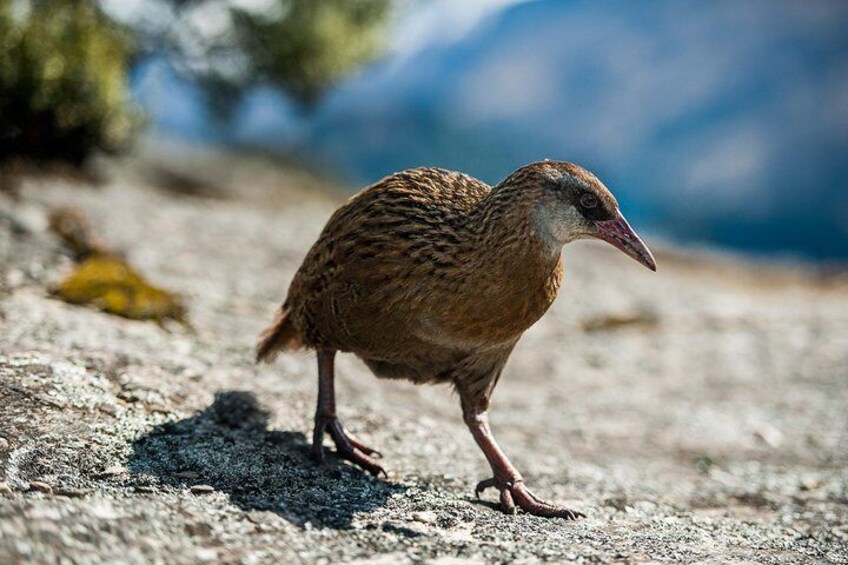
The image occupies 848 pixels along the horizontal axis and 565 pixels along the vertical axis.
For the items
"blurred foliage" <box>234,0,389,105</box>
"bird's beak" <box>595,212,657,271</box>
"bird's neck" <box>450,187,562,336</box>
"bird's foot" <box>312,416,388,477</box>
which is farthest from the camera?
"blurred foliage" <box>234,0,389,105</box>

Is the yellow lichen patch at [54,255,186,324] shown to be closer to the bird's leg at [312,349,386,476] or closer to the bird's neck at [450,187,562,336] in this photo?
the bird's leg at [312,349,386,476]

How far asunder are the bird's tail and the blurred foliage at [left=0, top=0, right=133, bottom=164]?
26.6ft

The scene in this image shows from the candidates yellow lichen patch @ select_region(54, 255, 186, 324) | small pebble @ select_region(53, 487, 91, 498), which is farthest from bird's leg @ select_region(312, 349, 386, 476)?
yellow lichen patch @ select_region(54, 255, 186, 324)

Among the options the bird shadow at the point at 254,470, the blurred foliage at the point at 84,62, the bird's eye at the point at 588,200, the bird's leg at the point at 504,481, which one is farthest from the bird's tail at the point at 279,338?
the blurred foliage at the point at 84,62

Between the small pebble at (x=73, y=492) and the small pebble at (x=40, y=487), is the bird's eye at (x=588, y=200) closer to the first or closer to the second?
the small pebble at (x=73, y=492)

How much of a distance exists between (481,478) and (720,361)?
5697 mm

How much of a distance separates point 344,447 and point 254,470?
74 cm

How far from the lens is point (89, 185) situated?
12.9 m

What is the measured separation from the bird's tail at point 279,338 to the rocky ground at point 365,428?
0.30 metres

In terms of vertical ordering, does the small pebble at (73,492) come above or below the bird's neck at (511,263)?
below

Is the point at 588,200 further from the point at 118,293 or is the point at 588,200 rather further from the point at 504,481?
the point at 118,293

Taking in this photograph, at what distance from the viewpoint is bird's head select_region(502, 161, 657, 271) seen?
14.2 feet

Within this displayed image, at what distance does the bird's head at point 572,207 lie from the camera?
434 cm

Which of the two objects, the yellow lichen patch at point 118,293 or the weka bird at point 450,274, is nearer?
the weka bird at point 450,274
